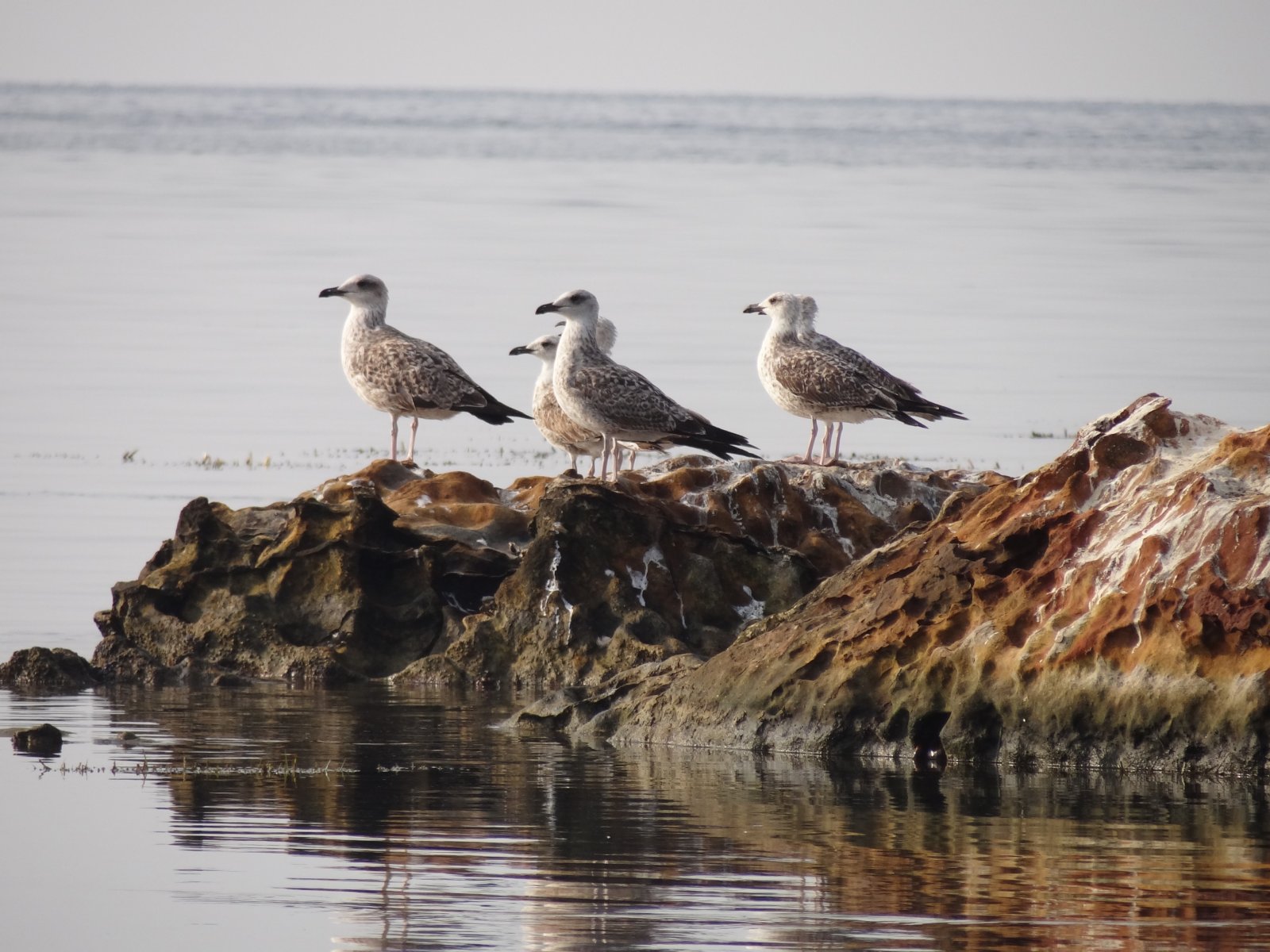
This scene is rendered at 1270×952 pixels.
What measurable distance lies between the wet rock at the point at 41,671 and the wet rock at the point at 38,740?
2.13 meters

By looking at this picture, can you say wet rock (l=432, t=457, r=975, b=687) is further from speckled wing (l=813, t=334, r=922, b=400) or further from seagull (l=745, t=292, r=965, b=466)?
speckled wing (l=813, t=334, r=922, b=400)

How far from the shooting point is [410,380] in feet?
70.4

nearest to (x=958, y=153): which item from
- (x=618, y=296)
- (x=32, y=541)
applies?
(x=618, y=296)

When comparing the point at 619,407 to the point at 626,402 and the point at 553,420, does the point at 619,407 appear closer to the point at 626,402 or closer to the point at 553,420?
the point at 626,402

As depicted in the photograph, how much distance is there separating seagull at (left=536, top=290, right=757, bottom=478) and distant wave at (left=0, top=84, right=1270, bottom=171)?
77.7 m

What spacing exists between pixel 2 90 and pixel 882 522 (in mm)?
167617

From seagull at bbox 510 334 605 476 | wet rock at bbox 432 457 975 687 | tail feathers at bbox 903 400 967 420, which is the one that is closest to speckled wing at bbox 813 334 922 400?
tail feathers at bbox 903 400 967 420

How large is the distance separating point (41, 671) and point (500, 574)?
124 inches

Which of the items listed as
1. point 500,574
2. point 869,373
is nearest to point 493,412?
point 869,373

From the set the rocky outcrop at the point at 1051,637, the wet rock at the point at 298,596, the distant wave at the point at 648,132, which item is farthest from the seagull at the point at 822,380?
the distant wave at the point at 648,132

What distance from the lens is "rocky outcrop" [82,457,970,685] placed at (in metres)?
15.8

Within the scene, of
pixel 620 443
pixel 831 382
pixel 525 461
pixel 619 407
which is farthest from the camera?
pixel 525 461

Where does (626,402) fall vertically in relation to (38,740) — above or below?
above

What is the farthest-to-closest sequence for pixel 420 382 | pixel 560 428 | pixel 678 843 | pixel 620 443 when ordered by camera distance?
pixel 420 382, pixel 560 428, pixel 620 443, pixel 678 843
